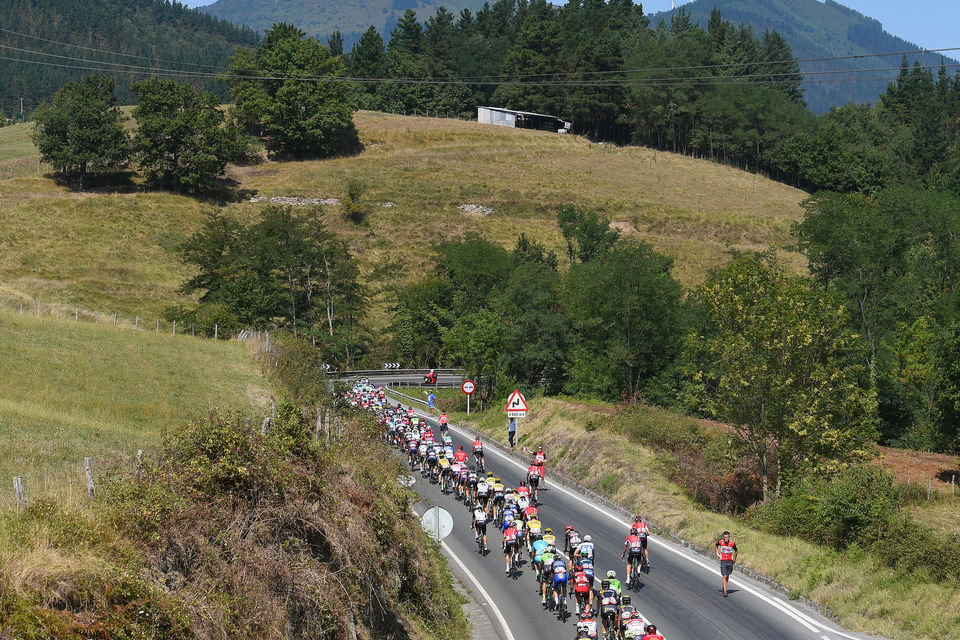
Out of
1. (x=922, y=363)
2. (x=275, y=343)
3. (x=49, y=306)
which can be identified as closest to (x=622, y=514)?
(x=275, y=343)

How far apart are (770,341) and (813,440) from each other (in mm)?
4210

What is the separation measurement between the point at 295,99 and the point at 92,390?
9615 centimetres

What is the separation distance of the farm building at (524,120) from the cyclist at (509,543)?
128035mm

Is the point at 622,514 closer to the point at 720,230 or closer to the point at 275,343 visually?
the point at 275,343

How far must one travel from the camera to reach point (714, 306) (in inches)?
1407

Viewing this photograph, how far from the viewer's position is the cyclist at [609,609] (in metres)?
19.1

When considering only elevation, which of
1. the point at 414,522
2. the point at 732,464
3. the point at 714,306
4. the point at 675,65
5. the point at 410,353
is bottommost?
the point at 410,353

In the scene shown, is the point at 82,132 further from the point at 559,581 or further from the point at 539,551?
the point at 559,581

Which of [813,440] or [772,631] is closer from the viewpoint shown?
[772,631]

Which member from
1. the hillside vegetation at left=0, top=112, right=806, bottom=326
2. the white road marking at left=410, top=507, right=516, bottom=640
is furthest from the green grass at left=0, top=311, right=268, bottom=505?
the hillside vegetation at left=0, top=112, right=806, bottom=326

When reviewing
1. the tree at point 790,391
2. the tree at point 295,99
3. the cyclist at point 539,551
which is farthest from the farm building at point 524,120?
the cyclist at point 539,551

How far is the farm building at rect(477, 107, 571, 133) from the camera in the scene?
147 m

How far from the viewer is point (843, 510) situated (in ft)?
86.7

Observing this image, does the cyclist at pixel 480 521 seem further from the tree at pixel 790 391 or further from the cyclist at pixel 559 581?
the tree at pixel 790 391
